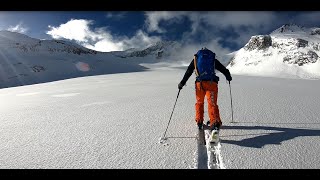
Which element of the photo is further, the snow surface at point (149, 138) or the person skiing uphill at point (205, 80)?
the person skiing uphill at point (205, 80)

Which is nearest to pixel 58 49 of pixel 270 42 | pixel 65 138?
pixel 65 138

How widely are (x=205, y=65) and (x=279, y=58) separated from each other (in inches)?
4987

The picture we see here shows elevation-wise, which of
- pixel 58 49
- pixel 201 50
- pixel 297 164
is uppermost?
pixel 58 49

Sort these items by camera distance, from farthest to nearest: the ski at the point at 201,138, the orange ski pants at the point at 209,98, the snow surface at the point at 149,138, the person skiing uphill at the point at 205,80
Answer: the person skiing uphill at the point at 205,80 → the orange ski pants at the point at 209,98 → the ski at the point at 201,138 → the snow surface at the point at 149,138

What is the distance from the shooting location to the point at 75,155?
Result: 3268 mm

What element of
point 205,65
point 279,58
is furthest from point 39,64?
point 279,58

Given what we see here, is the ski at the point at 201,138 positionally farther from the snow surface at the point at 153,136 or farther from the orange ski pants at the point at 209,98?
the orange ski pants at the point at 209,98

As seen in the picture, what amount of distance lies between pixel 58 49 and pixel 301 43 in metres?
108

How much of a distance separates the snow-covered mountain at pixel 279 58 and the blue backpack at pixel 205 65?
342 ft

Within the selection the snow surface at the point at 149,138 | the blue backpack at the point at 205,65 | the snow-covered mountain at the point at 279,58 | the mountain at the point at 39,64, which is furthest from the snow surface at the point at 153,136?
the snow-covered mountain at the point at 279,58

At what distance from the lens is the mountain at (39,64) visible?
34.7 metres

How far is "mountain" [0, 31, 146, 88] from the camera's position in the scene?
34.7 meters

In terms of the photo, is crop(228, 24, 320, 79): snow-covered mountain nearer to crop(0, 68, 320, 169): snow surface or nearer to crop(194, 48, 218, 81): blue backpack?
crop(0, 68, 320, 169): snow surface
